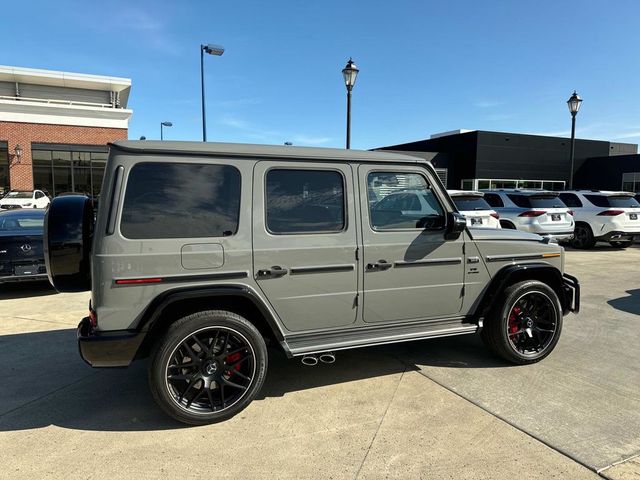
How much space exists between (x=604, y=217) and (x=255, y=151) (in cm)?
1227

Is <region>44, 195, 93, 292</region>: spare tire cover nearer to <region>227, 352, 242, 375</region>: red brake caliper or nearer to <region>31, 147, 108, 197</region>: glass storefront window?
<region>227, 352, 242, 375</region>: red brake caliper

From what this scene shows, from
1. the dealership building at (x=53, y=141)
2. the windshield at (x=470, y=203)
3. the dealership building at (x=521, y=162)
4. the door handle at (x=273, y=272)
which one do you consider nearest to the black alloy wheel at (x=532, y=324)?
the door handle at (x=273, y=272)

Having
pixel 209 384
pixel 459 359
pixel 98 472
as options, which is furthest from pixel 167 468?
pixel 459 359

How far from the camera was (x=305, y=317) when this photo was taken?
11.6 ft

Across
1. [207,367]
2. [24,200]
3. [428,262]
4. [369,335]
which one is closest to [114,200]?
[207,367]

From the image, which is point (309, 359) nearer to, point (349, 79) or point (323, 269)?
point (323, 269)

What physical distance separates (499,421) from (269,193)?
7.83ft

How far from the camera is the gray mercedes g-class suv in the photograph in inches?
122

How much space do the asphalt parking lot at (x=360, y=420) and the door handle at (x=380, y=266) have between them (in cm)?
103

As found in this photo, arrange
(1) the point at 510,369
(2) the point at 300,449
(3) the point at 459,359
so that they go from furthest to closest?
(3) the point at 459,359, (1) the point at 510,369, (2) the point at 300,449

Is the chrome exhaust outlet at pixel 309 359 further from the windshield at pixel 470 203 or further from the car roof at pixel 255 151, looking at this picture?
the windshield at pixel 470 203

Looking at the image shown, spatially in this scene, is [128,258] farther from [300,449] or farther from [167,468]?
[300,449]

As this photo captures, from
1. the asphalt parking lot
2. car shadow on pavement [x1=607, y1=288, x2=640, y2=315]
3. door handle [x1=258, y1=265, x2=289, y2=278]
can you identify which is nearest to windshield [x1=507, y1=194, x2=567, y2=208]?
car shadow on pavement [x1=607, y1=288, x2=640, y2=315]

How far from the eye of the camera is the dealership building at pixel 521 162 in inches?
1187
